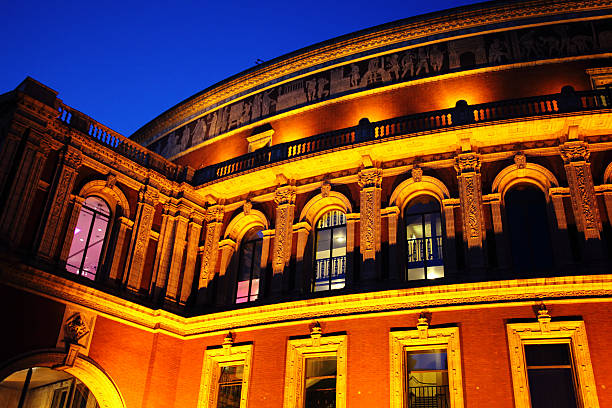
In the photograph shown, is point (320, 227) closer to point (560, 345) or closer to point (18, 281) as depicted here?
point (560, 345)

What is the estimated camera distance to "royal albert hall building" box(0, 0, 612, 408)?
45.6 ft

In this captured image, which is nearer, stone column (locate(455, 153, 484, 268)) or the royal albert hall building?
the royal albert hall building

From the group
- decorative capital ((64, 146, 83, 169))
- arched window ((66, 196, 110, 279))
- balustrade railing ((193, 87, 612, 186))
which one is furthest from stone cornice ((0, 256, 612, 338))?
balustrade railing ((193, 87, 612, 186))

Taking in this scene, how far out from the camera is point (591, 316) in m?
13.1

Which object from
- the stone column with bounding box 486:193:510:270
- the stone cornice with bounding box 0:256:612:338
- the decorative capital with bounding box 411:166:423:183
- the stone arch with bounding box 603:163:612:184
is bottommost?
the stone cornice with bounding box 0:256:612:338

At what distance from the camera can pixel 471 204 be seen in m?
15.6

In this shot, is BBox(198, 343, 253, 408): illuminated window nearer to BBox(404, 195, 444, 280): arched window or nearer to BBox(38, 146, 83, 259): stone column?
BBox(404, 195, 444, 280): arched window

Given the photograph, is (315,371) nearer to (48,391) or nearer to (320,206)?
(320,206)

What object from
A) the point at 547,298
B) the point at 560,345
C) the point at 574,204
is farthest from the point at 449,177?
the point at 560,345

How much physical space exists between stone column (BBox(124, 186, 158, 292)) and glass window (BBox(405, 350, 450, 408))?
30.7 feet

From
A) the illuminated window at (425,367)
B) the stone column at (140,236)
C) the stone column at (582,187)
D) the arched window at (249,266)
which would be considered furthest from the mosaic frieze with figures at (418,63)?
the illuminated window at (425,367)

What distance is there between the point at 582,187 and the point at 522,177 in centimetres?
168

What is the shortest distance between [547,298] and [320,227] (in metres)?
7.49

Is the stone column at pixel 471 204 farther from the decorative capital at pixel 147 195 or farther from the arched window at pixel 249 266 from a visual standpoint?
the decorative capital at pixel 147 195
